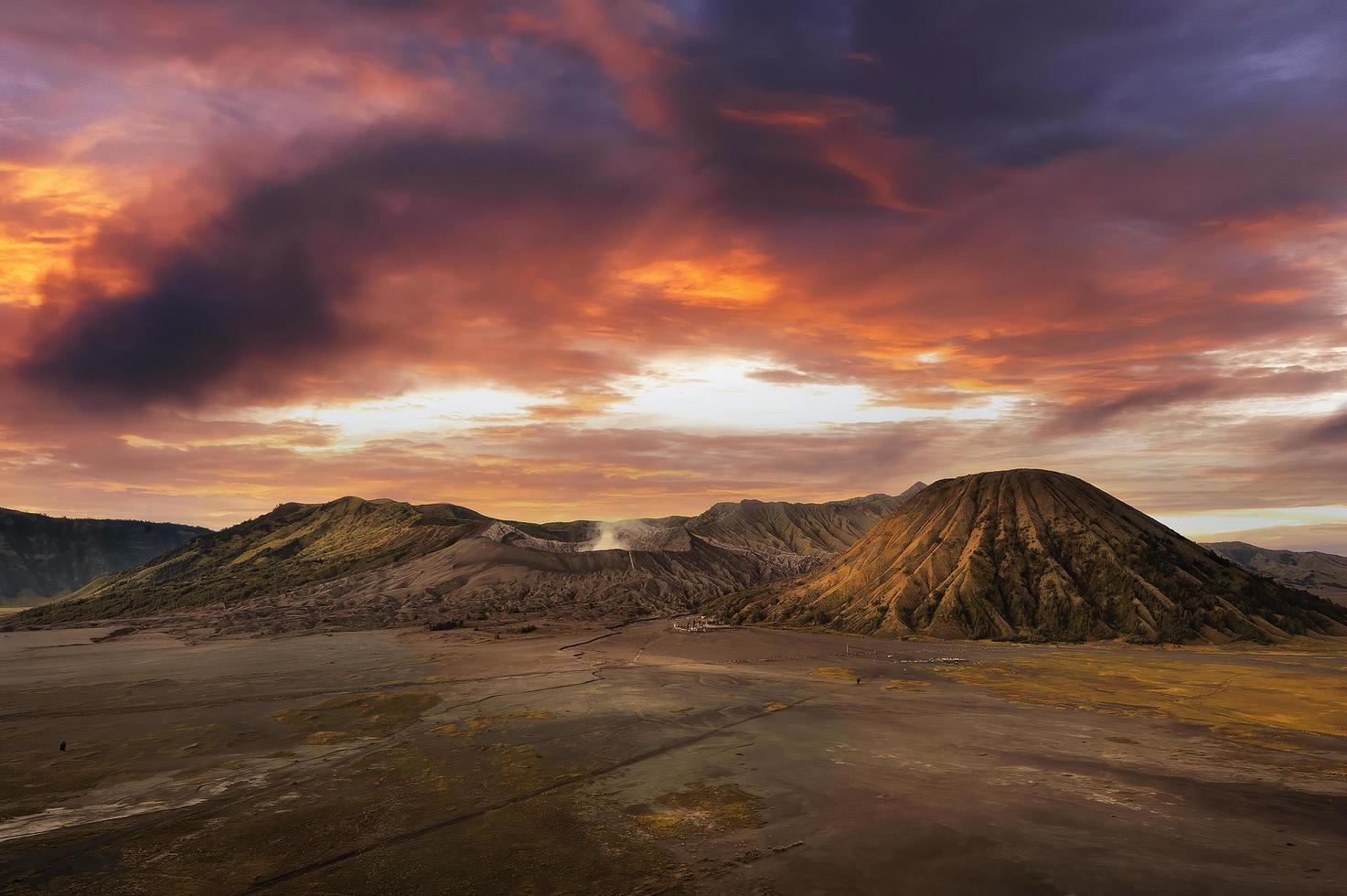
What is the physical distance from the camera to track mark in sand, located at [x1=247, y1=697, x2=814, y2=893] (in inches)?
669

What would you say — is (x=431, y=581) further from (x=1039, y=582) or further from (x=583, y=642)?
(x=1039, y=582)

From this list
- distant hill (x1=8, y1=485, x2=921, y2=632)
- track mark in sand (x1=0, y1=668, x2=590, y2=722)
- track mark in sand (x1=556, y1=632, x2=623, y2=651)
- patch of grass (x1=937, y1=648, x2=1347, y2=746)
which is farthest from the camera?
distant hill (x1=8, y1=485, x2=921, y2=632)

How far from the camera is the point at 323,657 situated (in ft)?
216

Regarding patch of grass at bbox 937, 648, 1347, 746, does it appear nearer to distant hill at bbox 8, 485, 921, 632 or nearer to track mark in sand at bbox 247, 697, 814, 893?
track mark in sand at bbox 247, 697, 814, 893

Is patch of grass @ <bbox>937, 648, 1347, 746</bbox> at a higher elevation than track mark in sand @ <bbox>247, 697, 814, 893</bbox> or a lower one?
higher

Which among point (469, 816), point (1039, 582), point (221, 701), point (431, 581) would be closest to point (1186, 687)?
point (1039, 582)

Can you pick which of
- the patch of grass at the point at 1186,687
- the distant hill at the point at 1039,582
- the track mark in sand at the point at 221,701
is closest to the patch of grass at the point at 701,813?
the patch of grass at the point at 1186,687

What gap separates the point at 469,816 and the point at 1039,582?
7578cm

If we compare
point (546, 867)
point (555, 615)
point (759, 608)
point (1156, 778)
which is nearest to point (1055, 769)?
point (1156, 778)

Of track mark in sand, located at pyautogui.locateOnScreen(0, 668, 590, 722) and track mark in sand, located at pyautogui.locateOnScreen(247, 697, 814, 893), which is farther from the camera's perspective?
track mark in sand, located at pyautogui.locateOnScreen(0, 668, 590, 722)

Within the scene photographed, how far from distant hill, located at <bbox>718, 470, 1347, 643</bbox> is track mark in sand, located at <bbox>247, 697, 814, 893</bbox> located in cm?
5209

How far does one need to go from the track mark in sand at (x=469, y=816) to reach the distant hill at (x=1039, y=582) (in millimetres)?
52085

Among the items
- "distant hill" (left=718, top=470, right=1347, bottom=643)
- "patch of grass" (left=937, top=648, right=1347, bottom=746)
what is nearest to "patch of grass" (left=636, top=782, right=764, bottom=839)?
"patch of grass" (left=937, top=648, right=1347, bottom=746)

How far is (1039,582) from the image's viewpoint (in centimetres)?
7844
